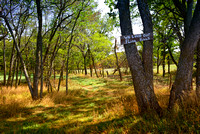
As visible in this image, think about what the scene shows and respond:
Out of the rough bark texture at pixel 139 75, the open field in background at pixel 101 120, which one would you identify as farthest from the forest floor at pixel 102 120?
the rough bark texture at pixel 139 75

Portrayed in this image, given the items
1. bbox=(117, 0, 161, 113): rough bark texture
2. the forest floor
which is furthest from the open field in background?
bbox=(117, 0, 161, 113): rough bark texture

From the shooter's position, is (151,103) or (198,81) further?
(198,81)

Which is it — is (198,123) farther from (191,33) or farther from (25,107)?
(25,107)

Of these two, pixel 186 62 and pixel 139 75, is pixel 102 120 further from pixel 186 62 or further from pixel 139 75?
pixel 186 62

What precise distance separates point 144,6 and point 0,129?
675cm

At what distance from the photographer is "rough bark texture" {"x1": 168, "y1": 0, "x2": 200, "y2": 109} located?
319 centimetres

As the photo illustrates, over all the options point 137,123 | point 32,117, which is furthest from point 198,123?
point 32,117

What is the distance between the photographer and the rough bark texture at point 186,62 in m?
3.19

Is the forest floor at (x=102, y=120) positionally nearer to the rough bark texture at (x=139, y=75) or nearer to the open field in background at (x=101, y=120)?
the open field in background at (x=101, y=120)

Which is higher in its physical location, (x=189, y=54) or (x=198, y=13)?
(x=198, y=13)

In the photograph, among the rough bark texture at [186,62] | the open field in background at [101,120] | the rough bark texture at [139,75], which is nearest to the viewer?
the open field in background at [101,120]

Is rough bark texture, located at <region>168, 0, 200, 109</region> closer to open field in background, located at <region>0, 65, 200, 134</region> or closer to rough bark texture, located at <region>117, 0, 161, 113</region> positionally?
open field in background, located at <region>0, 65, 200, 134</region>

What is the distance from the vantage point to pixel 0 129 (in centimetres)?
364

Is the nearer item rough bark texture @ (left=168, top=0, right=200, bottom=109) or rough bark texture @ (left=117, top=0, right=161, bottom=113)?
rough bark texture @ (left=168, top=0, right=200, bottom=109)
